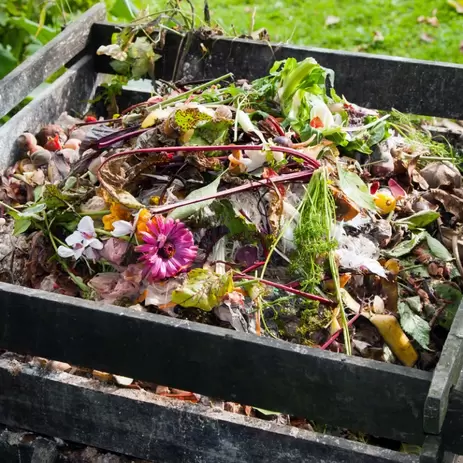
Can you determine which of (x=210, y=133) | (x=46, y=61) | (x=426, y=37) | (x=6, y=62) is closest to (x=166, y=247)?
(x=210, y=133)

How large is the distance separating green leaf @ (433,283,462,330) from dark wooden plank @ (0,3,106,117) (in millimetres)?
1738

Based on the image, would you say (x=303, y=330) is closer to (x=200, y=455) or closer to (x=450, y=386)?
(x=200, y=455)

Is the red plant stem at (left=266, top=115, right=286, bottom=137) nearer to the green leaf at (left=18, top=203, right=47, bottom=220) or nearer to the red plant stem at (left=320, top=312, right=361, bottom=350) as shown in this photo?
the red plant stem at (left=320, top=312, right=361, bottom=350)

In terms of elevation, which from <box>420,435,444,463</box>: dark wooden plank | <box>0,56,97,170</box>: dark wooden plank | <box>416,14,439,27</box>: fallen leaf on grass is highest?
<box>420,435,444,463</box>: dark wooden plank

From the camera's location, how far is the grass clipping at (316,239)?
2.64 meters

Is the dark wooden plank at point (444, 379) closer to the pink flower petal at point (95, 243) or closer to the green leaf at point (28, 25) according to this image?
the pink flower petal at point (95, 243)

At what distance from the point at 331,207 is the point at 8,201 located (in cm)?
125

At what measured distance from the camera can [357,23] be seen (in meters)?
6.43

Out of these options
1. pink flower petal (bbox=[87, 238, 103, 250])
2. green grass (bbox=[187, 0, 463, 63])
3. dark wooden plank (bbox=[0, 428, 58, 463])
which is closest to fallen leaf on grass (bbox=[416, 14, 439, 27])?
green grass (bbox=[187, 0, 463, 63])

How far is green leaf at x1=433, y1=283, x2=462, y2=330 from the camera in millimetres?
2732

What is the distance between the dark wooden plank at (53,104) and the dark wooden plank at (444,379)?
2.01 metres

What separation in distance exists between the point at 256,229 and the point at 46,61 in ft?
5.08

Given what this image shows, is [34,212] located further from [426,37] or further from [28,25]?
[426,37]

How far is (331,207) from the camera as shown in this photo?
272 centimetres
